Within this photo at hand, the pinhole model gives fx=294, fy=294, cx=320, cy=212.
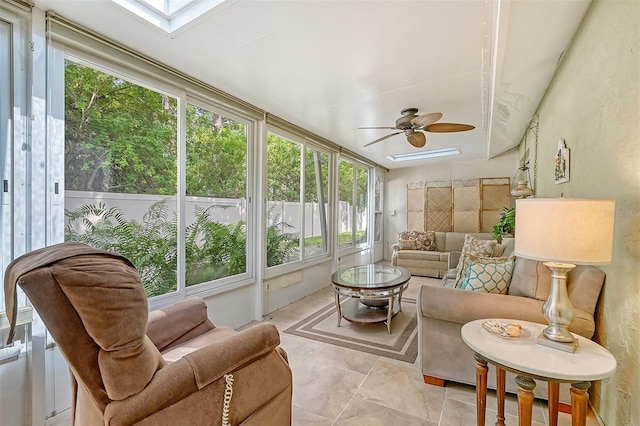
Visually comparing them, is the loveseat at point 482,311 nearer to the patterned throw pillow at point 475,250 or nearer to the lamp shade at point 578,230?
the lamp shade at point 578,230

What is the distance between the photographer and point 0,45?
160 cm

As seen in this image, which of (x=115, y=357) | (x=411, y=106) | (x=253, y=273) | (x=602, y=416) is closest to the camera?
(x=115, y=357)

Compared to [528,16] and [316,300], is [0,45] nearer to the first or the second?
[528,16]

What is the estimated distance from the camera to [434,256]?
5.47m

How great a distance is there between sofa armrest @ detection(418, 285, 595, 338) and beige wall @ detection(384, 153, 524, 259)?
4.94 meters

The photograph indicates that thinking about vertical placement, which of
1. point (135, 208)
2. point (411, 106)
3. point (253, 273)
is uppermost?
point (411, 106)

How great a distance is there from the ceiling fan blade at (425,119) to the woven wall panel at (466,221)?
399cm

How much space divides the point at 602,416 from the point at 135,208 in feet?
10.5

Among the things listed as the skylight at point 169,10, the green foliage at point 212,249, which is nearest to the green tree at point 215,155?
the green foliage at point 212,249

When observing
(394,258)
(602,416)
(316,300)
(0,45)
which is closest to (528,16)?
(602,416)

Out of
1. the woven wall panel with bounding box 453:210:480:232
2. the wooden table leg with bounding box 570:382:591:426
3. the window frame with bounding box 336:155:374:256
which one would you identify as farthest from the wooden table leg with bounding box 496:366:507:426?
the woven wall panel with bounding box 453:210:480:232

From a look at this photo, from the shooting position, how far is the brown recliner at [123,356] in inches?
34.2

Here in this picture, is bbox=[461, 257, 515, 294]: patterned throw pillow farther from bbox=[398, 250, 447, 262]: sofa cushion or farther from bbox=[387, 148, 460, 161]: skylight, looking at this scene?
bbox=[387, 148, 460, 161]: skylight

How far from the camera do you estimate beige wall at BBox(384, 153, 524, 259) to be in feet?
19.8
